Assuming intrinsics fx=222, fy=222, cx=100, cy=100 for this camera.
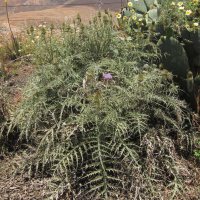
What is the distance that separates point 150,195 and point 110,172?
321 mm

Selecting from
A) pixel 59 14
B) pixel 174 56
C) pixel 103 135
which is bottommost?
pixel 103 135

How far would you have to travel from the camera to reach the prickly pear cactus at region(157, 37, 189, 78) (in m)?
2.06

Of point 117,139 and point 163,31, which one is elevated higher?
point 163,31

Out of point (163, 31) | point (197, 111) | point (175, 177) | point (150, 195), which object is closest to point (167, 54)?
point (163, 31)

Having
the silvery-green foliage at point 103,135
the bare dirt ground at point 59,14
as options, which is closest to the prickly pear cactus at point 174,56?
the silvery-green foliage at point 103,135

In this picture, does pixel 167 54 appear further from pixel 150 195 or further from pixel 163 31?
pixel 150 195

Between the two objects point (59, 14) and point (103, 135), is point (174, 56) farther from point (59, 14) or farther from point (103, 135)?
point (59, 14)

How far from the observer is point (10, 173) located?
173 cm

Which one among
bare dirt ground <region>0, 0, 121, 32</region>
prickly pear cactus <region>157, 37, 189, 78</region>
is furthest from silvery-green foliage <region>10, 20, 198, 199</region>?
bare dirt ground <region>0, 0, 121, 32</region>

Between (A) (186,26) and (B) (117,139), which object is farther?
(A) (186,26)

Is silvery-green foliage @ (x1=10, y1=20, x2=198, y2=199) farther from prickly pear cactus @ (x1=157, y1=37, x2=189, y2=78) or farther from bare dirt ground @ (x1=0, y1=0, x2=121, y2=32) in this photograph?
bare dirt ground @ (x1=0, y1=0, x2=121, y2=32)

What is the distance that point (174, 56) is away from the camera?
2.11 meters

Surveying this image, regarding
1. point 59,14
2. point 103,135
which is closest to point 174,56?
point 103,135

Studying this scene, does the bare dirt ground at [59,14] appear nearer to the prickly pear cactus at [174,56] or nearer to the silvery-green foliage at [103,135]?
the prickly pear cactus at [174,56]
